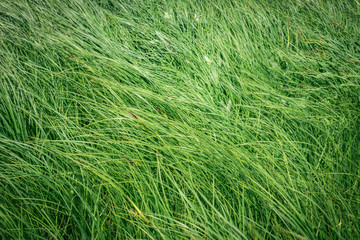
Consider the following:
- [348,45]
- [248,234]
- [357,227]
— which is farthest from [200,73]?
[348,45]

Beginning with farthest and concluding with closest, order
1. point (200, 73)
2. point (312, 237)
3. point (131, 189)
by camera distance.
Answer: point (200, 73) → point (131, 189) → point (312, 237)

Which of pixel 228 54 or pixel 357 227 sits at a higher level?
pixel 228 54

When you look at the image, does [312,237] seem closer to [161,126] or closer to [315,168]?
[315,168]

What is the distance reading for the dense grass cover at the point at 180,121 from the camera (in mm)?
1046

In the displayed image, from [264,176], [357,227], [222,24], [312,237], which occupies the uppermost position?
[222,24]

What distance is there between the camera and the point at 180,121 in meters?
1.46

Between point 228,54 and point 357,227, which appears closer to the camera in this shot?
point 357,227

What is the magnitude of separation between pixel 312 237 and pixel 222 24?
176 centimetres

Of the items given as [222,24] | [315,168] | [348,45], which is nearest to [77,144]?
[315,168]

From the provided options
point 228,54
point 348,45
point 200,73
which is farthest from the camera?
point 348,45

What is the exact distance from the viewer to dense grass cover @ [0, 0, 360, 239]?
3.43 feet

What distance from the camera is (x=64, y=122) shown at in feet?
4.37

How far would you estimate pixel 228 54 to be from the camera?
6.47 feet

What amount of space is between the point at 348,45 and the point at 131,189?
7.07 feet
